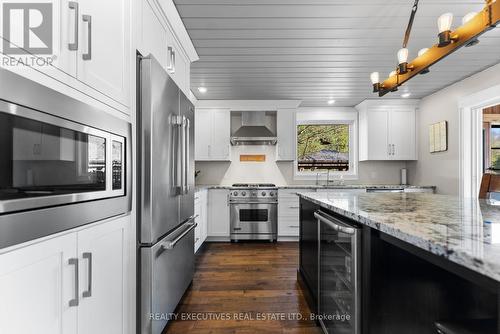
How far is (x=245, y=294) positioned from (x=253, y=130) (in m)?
2.80

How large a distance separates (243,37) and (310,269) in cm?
211

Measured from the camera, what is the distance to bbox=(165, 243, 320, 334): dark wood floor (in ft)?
6.41

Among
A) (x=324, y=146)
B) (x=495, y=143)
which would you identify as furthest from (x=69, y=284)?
(x=495, y=143)

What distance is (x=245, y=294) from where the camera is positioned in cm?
244

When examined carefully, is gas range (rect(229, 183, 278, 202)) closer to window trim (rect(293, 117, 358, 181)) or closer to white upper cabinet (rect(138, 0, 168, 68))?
window trim (rect(293, 117, 358, 181))

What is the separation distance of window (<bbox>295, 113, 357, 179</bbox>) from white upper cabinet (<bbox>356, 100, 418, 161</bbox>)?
1.57 ft

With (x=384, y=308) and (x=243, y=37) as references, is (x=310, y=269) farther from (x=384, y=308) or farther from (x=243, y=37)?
(x=243, y=37)

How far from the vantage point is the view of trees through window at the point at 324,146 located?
17.0 feet

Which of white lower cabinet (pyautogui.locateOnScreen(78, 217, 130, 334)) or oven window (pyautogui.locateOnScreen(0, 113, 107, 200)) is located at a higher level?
oven window (pyautogui.locateOnScreen(0, 113, 107, 200))

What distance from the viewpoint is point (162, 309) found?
1.73 m

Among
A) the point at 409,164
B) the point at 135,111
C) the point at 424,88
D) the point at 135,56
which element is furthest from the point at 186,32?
the point at 409,164

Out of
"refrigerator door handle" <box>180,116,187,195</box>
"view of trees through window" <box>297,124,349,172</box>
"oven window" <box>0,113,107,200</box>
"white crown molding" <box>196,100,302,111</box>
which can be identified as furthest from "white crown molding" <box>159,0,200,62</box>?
"view of trees through window" <box>297,124,349,172</box>

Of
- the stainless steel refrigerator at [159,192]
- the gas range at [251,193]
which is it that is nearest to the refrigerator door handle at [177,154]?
the stainless steel refrigerator at [159,192]

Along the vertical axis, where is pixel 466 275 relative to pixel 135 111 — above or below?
below
